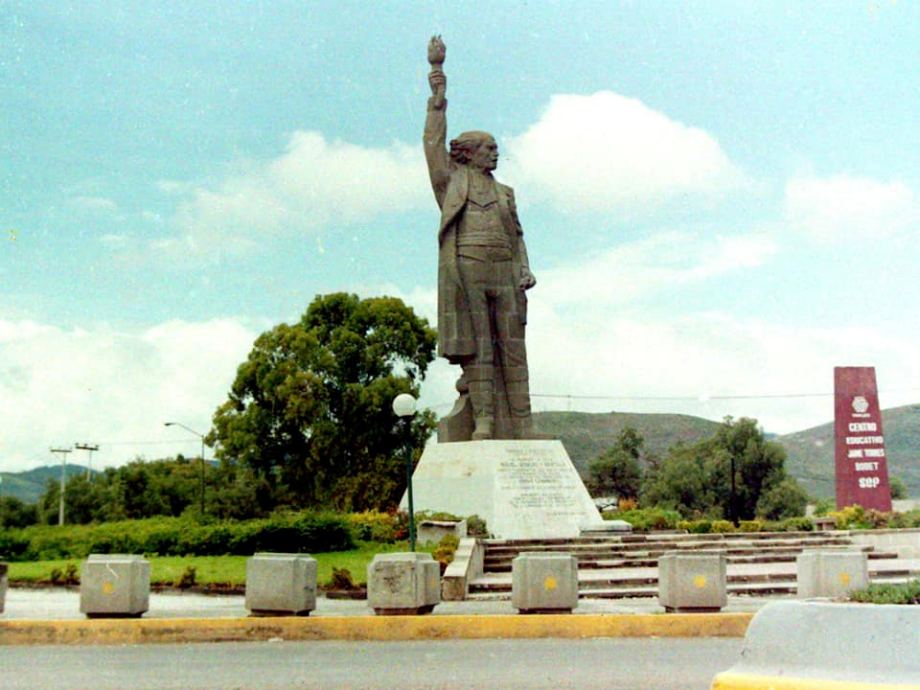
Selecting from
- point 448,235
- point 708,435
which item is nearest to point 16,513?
point 448,235

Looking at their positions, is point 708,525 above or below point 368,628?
above

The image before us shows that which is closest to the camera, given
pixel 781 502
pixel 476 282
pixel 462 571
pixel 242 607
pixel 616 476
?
pixel 242 607

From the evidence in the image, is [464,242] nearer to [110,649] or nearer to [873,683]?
[110,649]

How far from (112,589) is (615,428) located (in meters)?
88.5

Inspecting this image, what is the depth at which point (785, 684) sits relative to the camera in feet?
11.0

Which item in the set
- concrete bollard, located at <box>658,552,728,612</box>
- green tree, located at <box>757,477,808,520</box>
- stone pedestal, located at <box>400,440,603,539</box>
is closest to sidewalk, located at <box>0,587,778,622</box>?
concrete bollard, located at <box>658,552,728,612</box>

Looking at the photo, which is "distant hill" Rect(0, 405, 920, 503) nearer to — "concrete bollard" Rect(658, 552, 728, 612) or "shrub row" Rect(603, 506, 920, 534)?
"shrub row" Rect(603, 506, 920, 534)

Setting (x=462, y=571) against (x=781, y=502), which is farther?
(x=781, y=502)

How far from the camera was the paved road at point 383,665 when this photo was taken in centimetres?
768

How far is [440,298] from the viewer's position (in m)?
22.1

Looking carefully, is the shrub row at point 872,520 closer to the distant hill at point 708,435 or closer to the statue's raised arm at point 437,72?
the statue's raised arm at point 437,72

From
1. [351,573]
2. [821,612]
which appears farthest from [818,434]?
[821,612]

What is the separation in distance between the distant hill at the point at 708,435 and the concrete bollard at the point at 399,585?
74926mm

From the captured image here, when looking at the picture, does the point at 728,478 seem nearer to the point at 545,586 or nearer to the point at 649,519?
the point at 649,519
